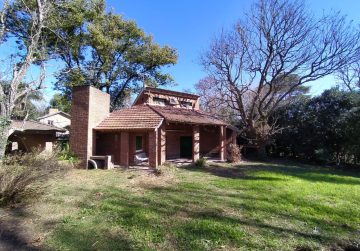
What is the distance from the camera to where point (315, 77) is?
19.8 metres

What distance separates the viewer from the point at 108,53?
26328mm

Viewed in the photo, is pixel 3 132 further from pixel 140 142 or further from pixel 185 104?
pixel 185 104

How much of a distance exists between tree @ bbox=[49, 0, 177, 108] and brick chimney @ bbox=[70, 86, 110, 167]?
9.49 meters

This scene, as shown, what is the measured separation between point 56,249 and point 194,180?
23.9 ft

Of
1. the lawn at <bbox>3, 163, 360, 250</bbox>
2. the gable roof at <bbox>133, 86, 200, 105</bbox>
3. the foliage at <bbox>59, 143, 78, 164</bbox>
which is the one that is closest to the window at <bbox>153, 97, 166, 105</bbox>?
the gable roof at <bbox>133, 86, 200, 105</bbox>

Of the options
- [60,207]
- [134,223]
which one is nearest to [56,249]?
[134,223]

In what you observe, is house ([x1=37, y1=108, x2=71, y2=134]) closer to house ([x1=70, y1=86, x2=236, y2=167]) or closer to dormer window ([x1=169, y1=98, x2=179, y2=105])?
dormer window ([x1=169, y1=98, x2=179, y2=105])

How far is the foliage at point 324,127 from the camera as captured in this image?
19672 mm

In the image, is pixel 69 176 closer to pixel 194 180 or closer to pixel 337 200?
pixel 194 180

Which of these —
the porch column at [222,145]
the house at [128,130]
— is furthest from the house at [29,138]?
the porch column at [222,145]

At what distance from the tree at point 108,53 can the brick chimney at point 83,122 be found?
9489 mm

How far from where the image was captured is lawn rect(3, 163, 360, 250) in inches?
212

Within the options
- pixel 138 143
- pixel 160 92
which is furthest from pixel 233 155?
pixel 160 92

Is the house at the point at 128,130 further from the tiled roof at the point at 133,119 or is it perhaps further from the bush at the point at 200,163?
the bush at the point at 200,163
